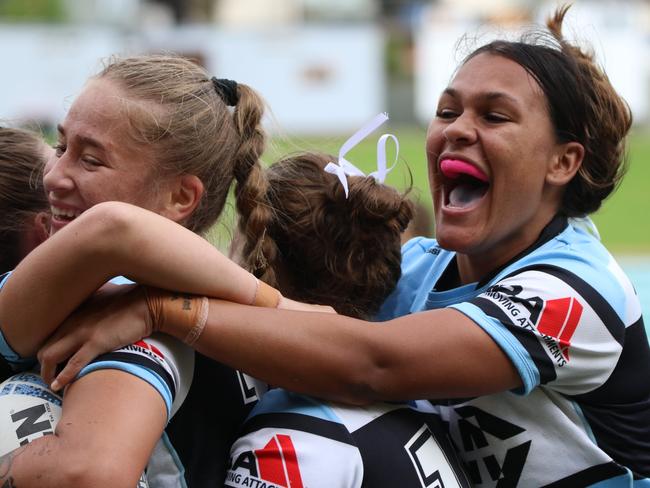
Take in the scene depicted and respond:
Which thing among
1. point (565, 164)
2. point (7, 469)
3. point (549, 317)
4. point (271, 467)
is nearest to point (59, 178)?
point (7, 469)

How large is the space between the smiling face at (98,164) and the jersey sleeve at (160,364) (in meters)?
0.42

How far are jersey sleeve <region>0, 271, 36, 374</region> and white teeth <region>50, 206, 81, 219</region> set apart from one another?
236 millimetres

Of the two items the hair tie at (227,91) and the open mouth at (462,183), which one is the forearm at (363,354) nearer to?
the open mouth at (462,183)

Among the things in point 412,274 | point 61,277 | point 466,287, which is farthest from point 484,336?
point 61,277

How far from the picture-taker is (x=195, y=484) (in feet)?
7.61

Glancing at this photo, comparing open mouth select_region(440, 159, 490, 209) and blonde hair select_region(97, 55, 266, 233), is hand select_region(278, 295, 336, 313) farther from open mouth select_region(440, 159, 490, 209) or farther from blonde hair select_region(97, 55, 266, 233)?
open mouth select_region(440, 159, 490, 209)

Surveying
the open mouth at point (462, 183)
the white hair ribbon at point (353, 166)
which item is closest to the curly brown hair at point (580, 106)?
the open mouth at point (462, 183)

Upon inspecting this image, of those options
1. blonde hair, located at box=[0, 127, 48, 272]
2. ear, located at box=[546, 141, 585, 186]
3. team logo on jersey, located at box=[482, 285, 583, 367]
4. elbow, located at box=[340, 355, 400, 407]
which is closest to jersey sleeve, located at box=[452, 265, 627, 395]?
team logo on jersey, located at box=[482, 285, 583, 367]

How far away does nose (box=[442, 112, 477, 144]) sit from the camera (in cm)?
287

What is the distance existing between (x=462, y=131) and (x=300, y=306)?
680mm

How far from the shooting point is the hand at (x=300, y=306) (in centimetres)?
254

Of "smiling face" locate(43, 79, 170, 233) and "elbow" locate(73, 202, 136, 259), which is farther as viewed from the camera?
"smiling face" locate(43, 79, 170, 233)

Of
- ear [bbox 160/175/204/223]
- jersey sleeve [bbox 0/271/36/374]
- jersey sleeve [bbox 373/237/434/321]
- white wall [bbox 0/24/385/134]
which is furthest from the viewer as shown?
white wall [bbox 0/24/385/134]

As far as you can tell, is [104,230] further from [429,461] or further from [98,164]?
[429,461]
